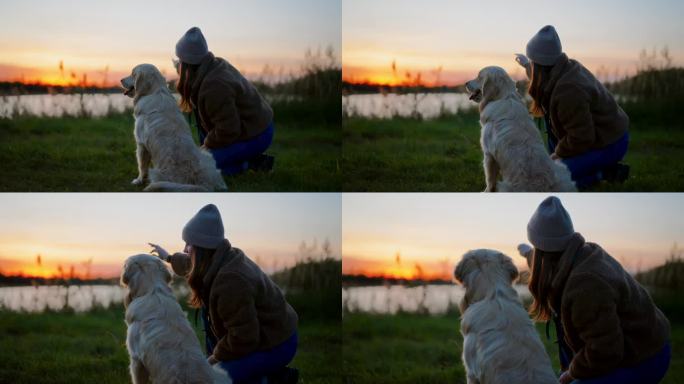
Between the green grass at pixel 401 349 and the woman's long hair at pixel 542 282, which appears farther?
the green grass at pixel 401 349

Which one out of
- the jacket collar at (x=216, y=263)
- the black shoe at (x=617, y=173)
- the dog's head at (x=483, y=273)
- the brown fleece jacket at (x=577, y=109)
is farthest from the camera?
the black shoe at (x=617, y=173)

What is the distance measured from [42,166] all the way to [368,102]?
1.94 metres

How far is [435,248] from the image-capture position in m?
8.41

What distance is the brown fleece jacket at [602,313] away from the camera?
24.2ft

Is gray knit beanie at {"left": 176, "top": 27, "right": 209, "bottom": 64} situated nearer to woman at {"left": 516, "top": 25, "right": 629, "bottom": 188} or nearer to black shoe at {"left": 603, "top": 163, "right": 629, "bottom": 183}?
woman at {"left": 516, "top": 25, "right": 629, "bottom": 188}

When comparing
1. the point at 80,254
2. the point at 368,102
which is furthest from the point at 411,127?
the point at 80,254

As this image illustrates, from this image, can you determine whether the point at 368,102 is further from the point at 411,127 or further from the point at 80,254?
the point at 80,254

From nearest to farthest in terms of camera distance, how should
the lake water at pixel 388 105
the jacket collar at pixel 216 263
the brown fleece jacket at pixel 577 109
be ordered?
1. the jacket collar at pixel 216 263
2. the brown fleece jacket at pixel 577 109
3. the lake water at pixel 388 105

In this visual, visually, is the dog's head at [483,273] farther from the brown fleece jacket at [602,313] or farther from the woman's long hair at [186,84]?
the woman's long hair at [186,84]

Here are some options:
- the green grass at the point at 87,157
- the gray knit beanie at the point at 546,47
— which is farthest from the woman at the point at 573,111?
the green grass at the point at 87,157

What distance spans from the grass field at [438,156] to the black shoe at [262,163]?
0.47 m

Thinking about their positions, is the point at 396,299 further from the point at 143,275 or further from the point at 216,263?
the point at 143,275

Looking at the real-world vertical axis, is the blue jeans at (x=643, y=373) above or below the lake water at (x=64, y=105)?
below

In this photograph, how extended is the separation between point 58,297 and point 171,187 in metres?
0.96
